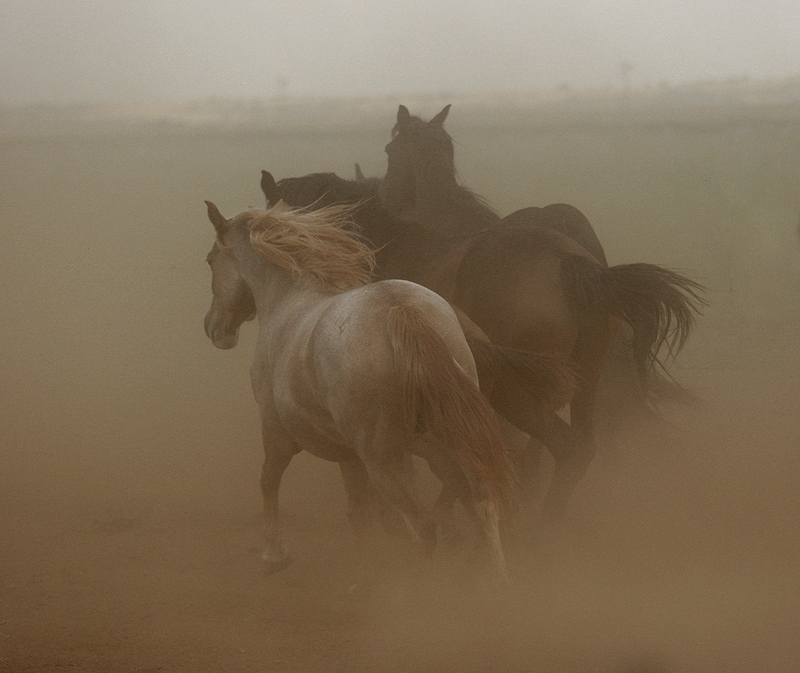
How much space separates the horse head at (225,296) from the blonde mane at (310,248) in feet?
1.17

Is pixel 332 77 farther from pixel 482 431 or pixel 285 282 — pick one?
pixel 482 431

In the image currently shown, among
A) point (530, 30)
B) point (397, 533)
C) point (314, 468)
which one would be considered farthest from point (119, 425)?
point (530, 30)

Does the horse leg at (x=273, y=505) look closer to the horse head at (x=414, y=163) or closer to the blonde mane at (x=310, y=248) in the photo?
the blonde mane at (x=310, y=248)

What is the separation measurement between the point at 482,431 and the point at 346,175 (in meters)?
11.7

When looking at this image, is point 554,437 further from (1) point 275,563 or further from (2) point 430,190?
(2) point 430,190

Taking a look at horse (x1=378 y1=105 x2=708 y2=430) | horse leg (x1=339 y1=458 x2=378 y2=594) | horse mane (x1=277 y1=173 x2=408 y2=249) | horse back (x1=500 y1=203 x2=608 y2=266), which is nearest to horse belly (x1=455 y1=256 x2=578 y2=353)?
horse back (x1=500 y1=203 x2=608 y2=266)

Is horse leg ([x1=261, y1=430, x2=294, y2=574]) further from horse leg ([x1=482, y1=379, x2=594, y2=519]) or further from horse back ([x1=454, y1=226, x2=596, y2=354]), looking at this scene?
horse back ([x1=454, y1=226, x2=596, y2=354])

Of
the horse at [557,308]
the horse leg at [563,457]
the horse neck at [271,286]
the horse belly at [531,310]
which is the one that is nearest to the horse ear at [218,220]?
the horse neck at [271,286]

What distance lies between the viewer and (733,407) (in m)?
6.56

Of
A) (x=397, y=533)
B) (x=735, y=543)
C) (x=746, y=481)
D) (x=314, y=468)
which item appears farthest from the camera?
(x=314, y=468)

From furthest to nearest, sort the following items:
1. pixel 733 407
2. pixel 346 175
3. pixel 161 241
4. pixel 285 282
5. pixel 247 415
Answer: pixel 346 175 < pixel 161 241 < pixel 247 415 < pixel 733 407 < pixel 285 282

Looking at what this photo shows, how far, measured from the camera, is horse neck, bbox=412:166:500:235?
5199 mm

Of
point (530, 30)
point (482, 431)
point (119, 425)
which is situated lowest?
point (119, 425)

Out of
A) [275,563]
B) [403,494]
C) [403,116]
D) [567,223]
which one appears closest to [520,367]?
[403,494]
